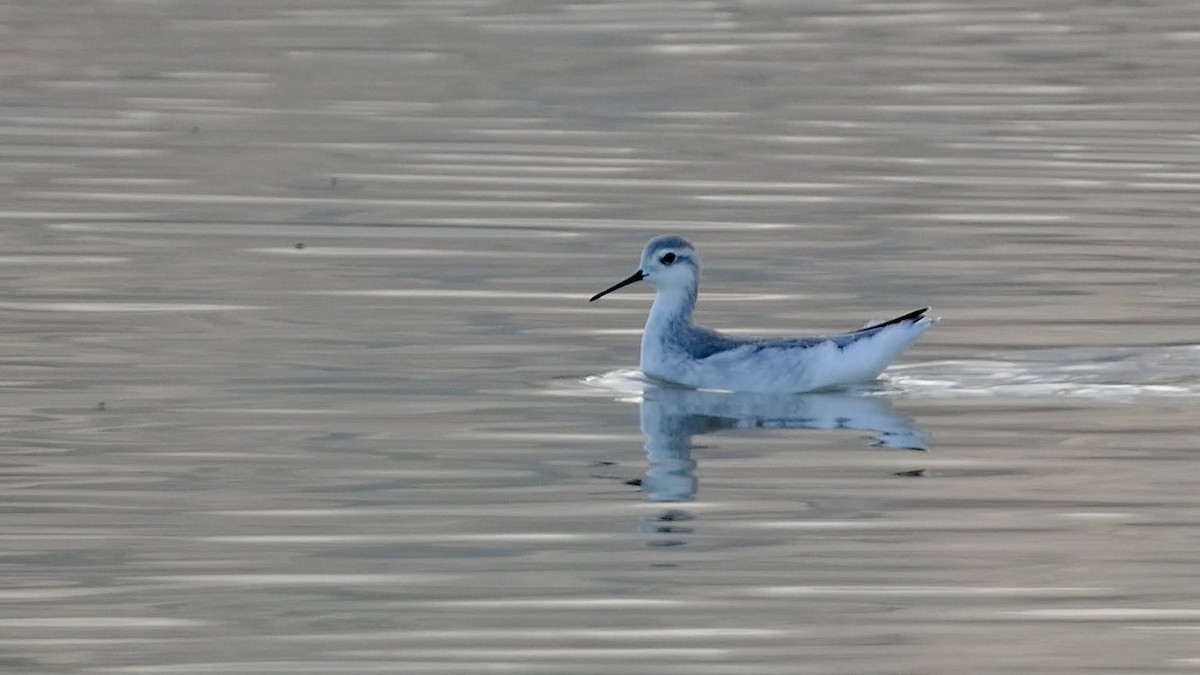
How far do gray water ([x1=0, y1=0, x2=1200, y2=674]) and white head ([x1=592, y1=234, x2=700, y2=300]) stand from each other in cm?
60

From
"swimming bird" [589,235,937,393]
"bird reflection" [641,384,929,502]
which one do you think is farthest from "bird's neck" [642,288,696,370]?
"bird reflection" [641,384,929,502]

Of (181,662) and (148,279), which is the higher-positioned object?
(148,279)

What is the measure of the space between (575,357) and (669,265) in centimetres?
80

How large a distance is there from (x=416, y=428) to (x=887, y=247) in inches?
260

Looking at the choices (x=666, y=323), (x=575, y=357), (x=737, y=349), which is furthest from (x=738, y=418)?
(x=575, y=357)

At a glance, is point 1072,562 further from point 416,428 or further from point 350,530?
point 416,428

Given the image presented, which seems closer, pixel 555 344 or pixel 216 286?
pixel 555 344

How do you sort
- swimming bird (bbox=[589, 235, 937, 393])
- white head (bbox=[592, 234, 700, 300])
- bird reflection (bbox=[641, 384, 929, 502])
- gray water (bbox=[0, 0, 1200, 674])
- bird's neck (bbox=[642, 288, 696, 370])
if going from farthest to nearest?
1. white head (bbox=[592, 234, 700, 300])
2. bird's neck (bbox=[642, 288, 696, 370])
3. swimming bird (bbox=[589, 235, 937, 393])
4. bird reflection (bbox=[641, 384, 929, 502])
5. gray water (bbox=[0, 0, 1200, 674])

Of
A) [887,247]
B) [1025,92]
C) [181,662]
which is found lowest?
[181,662]

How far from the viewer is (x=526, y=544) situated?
11.3 m

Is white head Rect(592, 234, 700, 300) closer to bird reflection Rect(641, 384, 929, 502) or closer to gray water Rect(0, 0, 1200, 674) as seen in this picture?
gray water Rect(0, 0, 1200, 674)

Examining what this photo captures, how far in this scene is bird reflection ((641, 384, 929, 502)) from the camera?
13336mm

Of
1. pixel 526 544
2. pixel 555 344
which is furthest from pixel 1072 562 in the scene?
pixel 555 344

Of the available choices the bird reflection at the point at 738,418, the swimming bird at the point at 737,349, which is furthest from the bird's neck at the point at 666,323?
the bird reflection at the point at 738,418
